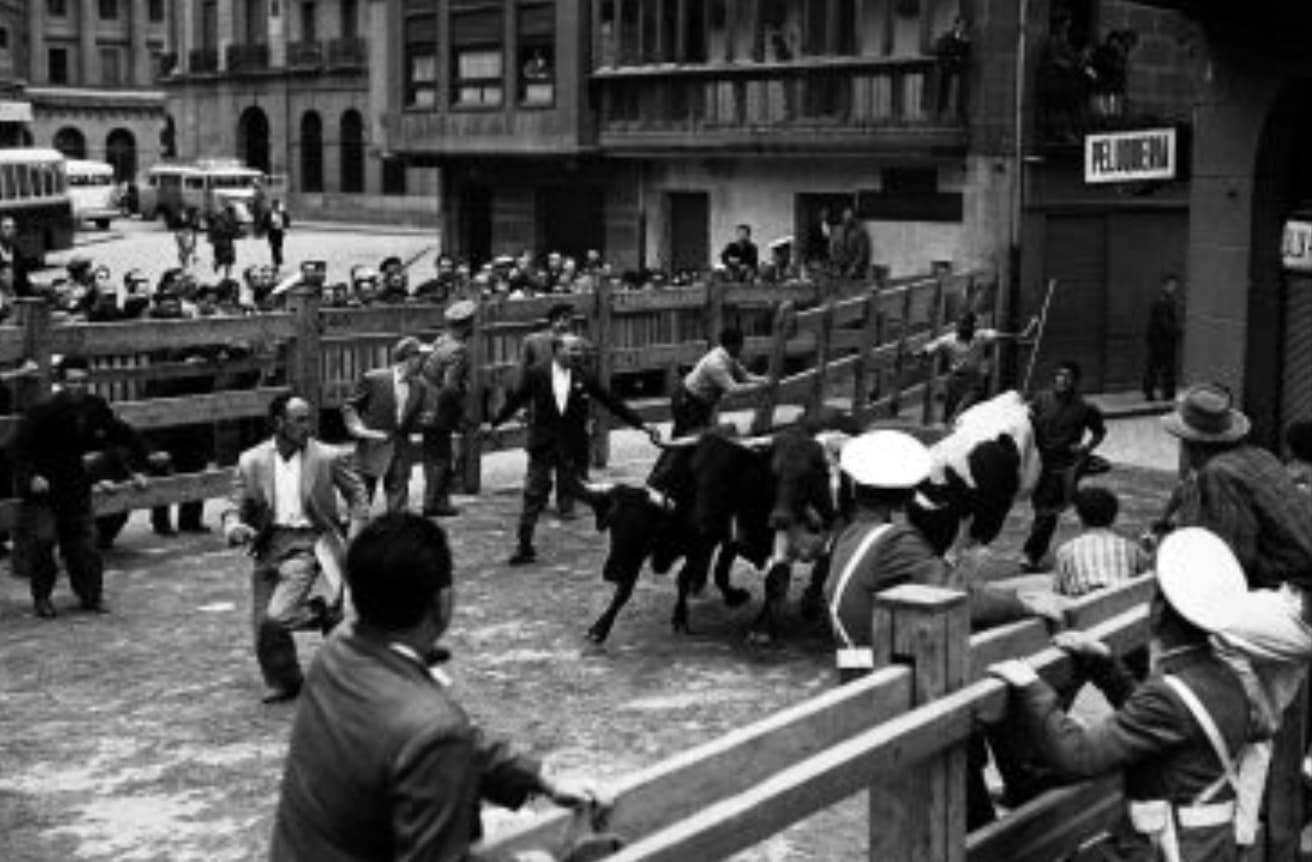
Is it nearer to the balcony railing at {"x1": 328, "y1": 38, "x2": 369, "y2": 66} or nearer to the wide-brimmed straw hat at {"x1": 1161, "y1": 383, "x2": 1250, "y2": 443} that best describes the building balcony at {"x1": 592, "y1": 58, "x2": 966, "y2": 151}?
the wide-brimmed straw hat at {"x1": 1161, "y1": 383, "x2": 1250, "y2": 443}

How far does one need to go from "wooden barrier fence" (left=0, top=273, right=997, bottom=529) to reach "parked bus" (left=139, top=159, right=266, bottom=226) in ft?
121

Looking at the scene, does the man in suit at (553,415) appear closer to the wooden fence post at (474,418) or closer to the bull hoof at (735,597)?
the bull hoof at (735,597)

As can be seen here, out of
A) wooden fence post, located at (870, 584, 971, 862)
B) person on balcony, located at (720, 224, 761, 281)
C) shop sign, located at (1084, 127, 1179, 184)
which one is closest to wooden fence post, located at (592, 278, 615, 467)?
shop sign, located at (1084, 127, 1179, 184)

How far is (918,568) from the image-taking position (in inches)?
245

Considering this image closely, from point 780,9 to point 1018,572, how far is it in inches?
674

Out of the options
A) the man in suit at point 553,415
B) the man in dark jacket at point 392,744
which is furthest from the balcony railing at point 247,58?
the man in dark jacket at point 392,744

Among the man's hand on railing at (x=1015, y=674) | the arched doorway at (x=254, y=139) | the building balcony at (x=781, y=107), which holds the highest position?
the arched doorway at (x=254, y=139)

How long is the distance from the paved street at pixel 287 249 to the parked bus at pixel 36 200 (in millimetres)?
620

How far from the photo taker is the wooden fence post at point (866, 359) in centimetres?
2117

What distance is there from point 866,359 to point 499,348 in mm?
4866

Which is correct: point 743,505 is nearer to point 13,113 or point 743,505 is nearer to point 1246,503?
point 1246,503

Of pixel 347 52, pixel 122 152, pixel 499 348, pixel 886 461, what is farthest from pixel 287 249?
pixel 122 152

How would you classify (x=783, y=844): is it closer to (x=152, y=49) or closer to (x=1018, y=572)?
(x=1018, y=572)

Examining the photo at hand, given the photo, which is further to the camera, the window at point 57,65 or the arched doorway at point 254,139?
the window at point 57,65
